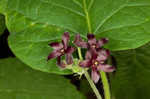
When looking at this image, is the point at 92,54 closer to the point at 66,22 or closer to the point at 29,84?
the point at 66,22

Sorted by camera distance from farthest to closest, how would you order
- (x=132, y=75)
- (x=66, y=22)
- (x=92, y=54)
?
(x=132, y=75) < (x=66, y=22) < (x=92, y=54)

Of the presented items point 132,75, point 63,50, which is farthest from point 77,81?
point 63,50

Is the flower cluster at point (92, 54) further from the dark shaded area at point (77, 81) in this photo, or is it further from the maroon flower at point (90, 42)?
the dark shaded area at point (77, 81)

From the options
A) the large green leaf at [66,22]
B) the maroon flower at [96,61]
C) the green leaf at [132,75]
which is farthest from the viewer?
the green leaf at [132,75]

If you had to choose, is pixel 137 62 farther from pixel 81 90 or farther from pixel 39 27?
pixel 39 27

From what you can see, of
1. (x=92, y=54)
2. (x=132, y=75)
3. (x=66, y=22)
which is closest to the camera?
(x=92, y=54)

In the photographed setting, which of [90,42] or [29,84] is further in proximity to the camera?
[29,84]

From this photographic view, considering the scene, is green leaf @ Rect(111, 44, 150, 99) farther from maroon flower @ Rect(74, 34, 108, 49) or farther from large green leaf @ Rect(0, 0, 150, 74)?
maroon flower @ Rect(74, 34, 108, 49)

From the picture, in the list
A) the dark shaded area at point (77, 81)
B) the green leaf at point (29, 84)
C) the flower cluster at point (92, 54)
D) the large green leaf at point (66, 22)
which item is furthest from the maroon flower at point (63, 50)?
the dark shaded area at point (77, 81)
